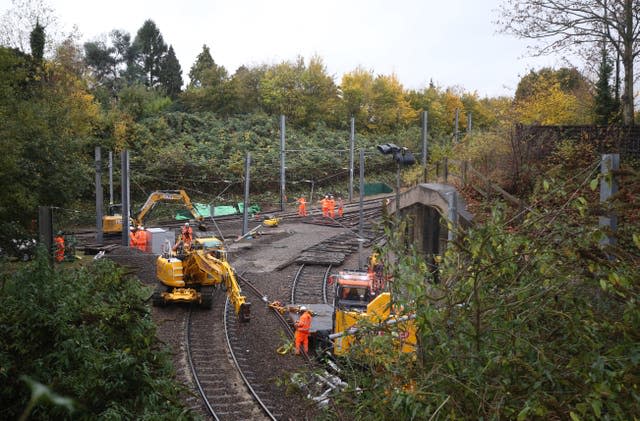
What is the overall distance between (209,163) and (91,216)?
11.3 m

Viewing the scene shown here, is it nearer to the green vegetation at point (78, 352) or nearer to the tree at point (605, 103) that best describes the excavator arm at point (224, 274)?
the green vegetation at point (78, 352)

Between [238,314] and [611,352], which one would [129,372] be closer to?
[611,352]

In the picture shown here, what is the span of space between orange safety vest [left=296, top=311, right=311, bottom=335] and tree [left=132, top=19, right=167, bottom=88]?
63726mm

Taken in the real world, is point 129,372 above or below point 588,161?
below

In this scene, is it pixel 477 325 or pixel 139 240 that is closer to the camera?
pixel 477 325

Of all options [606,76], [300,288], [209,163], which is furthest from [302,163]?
[606,76]

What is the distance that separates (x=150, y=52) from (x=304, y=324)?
216 feet

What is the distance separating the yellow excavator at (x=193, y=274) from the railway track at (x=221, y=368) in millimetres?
611

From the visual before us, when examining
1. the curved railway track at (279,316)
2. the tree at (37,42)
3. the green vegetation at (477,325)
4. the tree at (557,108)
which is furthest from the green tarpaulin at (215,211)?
the tree at (557,108)

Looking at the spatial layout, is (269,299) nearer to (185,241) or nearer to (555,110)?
(185,241)

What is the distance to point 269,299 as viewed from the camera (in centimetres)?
1922

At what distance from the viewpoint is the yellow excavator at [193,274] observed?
54.3ft

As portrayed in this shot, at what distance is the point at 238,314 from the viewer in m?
15.6

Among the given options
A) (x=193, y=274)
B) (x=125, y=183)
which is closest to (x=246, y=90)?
(x=125, y=183)
